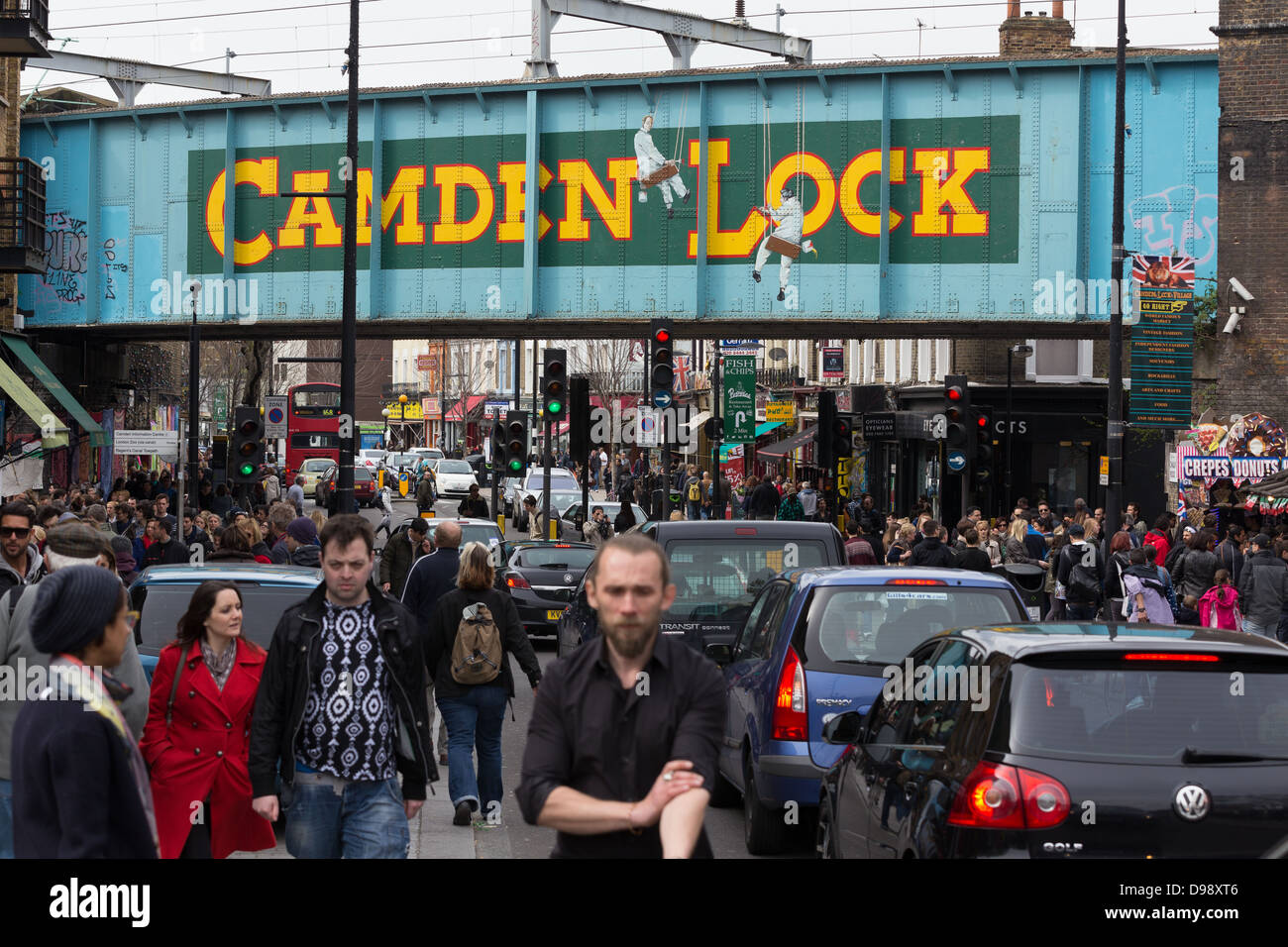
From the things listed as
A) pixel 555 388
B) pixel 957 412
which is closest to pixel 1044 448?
pixel 957 412

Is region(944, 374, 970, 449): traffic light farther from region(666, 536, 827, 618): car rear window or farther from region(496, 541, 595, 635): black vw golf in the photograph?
region(666, 536, 827, 618): car rear window

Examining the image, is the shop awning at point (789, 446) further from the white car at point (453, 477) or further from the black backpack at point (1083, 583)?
the black backpack at point (1083, 583)

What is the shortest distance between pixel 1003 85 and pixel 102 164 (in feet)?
56.2

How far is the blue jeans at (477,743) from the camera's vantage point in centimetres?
1014

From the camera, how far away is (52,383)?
3133cm

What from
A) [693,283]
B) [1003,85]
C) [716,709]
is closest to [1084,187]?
[1003,85]

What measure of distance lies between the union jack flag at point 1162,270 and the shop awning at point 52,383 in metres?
18.5

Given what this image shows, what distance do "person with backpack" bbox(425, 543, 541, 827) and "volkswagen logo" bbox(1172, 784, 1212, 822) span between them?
4.76 m

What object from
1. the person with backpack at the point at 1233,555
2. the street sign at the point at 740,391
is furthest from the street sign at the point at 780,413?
the person with backpack at the point at 1233,555

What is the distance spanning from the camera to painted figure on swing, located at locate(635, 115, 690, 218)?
3023 cm

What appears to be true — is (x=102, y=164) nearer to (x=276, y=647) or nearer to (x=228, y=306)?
(x=228, y=306)

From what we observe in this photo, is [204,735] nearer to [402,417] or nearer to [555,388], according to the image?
[555,388]

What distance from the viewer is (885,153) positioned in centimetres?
2928

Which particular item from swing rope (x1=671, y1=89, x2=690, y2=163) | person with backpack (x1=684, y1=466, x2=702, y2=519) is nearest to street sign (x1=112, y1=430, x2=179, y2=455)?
swing rope (x1=671, y1=89, x2=690, y2=163)
